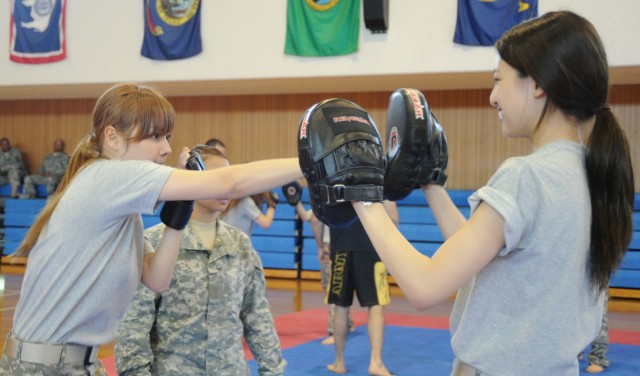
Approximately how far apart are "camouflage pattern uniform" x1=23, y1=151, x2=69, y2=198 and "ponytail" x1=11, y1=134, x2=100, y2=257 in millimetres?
12289

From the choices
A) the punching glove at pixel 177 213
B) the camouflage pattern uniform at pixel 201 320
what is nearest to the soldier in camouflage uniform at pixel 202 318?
the camouflage pattern uniform at pixel 201 320

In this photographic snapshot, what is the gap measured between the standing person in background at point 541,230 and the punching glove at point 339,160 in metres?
0.06

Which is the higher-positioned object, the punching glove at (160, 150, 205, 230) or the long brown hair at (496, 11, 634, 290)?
the long brown hair at (496, 11, 634, 290)

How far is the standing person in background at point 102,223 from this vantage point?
2.03 m

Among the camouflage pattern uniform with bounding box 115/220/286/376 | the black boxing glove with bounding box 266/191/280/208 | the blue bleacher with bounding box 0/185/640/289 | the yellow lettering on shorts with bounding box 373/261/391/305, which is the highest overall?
the camouflage pattern uniform with bounding box 115/220/286/376

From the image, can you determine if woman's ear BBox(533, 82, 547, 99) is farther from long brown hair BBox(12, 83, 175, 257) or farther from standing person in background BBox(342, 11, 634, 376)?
long brown hair BBox(12, 83, 175, 257)

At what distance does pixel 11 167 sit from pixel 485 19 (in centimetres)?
974

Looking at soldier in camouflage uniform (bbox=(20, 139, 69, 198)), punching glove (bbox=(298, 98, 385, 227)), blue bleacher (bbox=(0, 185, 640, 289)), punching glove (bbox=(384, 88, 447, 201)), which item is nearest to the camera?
punching glove (bbox=(298, 98, 385, 227))

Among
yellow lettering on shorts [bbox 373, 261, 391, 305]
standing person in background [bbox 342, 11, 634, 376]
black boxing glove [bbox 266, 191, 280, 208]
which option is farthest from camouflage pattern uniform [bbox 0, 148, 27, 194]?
standing person in background [bbox 342, 11, 634, 376]

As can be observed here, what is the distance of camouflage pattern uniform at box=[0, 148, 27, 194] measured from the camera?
46.6 ft

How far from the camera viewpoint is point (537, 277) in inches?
60.1

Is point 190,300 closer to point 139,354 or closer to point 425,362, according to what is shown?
point 139,354

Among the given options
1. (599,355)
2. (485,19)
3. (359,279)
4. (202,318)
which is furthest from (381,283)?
(485,19)

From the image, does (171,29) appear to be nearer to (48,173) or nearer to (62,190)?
(48,173)
